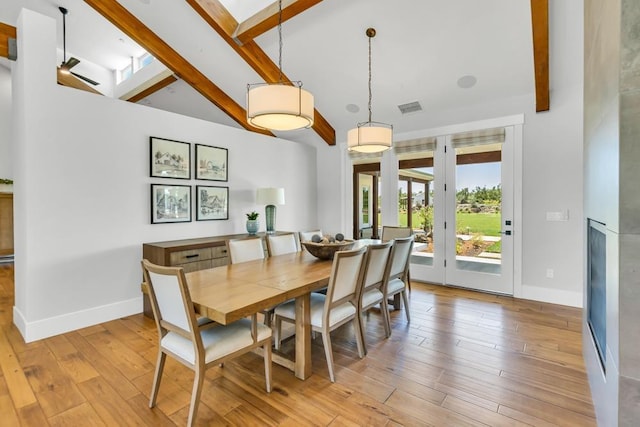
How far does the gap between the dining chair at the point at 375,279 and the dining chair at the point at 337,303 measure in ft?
0.26

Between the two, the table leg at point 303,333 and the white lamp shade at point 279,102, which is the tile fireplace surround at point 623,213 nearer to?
the table leg at point 303,333

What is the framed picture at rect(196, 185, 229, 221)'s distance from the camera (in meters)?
4.37

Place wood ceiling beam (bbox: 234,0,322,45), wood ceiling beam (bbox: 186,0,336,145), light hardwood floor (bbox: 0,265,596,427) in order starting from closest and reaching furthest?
light hardwood floor (bbox: 0,265,596,427), wood ceiling beam (bbox: 234,0,322,45), wood ceiling beam (bbox: 186,0,336,145)

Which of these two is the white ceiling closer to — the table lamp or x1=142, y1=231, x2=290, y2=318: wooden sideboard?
the table lamp

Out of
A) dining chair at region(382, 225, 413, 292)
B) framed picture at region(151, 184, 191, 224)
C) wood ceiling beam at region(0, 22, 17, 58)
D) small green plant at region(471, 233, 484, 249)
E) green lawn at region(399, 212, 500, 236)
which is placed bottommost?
small green plant at region(471, 233, 484, 249)

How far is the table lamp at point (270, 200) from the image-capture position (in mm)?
4855

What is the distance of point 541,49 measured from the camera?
3.30 metres

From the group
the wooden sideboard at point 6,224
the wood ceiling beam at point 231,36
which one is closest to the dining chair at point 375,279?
the wood ceiling beam at point 231,36

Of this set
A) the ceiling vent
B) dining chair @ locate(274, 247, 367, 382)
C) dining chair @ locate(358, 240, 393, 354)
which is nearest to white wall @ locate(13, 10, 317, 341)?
dining chair @ locate(274, 247, 367, 382)

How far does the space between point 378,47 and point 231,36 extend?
1843mm

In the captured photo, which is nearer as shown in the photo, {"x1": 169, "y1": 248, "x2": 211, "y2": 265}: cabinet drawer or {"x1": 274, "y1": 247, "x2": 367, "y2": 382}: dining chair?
{"x1": 274, "y1": 247, "x2": 367, "y2": 382}: dining chair

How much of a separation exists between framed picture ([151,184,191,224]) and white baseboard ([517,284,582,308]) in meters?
4.69

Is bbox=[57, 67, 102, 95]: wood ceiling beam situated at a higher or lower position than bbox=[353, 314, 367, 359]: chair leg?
higher

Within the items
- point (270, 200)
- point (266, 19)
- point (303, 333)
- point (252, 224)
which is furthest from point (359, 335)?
point (266, 19)
